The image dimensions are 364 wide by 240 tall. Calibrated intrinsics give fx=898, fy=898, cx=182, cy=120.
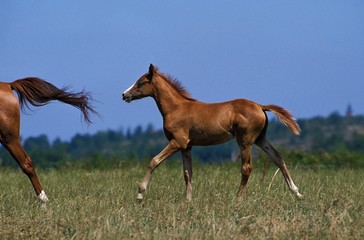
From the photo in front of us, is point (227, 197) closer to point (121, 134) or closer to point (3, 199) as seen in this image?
point (3, 199)

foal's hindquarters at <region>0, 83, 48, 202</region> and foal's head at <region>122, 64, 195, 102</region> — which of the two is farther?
foal's head at <region>122, 64, 195, 102</region>

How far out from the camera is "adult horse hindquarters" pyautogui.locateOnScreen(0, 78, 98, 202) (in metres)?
11.5

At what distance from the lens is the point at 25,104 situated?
479 inches

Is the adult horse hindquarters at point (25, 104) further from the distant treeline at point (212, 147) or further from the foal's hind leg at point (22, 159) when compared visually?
the distant treeline at point (212, 147)

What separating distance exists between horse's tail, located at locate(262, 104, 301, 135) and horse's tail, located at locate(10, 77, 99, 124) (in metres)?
2.41

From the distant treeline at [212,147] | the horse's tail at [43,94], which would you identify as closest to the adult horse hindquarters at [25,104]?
the horse's tail at [43,94]

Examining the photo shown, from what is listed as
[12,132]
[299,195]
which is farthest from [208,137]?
[12,132]

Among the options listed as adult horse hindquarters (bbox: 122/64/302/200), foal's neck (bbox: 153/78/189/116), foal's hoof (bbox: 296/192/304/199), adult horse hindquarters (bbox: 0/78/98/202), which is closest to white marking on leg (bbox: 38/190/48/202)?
adult horse hindquarters (bbox: 0/78/98/202)

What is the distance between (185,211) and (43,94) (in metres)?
3.59

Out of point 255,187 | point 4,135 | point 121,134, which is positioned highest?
point 4,135

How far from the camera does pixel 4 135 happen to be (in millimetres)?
11469

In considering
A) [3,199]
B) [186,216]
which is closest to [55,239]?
[186,216]

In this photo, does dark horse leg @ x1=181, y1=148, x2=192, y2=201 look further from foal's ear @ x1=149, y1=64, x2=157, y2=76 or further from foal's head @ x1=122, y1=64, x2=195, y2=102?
foal's ear @ x1=149, y1=64, x2=157, y2=76

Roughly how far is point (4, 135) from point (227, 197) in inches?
116
